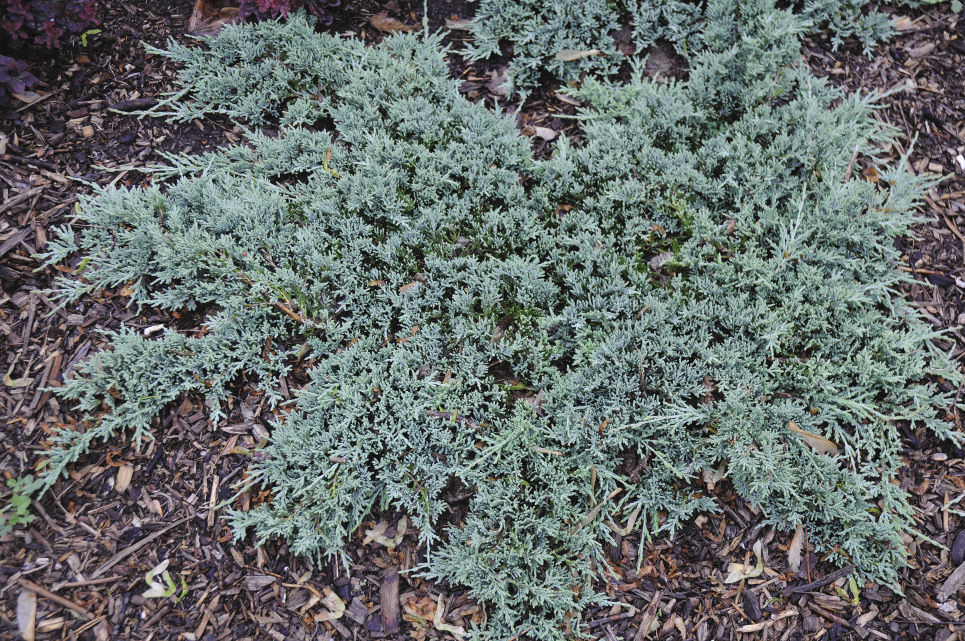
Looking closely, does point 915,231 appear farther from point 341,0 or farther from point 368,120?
point 341,0

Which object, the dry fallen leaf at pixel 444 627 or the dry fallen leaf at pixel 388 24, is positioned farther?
the dry fallen leaf at pixel 388 24

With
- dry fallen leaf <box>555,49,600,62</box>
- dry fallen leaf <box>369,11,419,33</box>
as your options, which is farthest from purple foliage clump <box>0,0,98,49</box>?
dry fallen leaf <box>555,49,600,62</box>

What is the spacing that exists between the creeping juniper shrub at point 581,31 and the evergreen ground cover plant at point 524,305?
1.02 ft

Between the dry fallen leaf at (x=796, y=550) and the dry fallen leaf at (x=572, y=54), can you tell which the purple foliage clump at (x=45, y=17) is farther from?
the dry fallen leaf at (x=796, y=550)

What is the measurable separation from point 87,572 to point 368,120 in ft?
8.88

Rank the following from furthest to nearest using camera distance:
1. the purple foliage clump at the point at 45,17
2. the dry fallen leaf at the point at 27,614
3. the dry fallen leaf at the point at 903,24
→ the dry fallen leaf at the point at 903,24 < the purple foliage clump at the point at 45,17 < the dry fallen leaf at the point at 27,614

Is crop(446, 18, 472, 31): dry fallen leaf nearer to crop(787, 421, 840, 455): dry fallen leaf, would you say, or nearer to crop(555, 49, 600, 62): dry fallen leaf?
crop(555, 49, 600, 62): dry fallen leaf

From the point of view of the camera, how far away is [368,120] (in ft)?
11.5

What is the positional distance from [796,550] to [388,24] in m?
3.99

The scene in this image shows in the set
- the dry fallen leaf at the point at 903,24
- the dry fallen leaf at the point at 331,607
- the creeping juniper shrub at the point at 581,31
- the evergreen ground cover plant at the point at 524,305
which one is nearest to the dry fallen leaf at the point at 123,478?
the evergreen ground cover plant at the point at 524,305

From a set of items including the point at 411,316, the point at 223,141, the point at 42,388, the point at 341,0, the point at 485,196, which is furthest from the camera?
the point at 341,0

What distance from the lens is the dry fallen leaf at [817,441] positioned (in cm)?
285

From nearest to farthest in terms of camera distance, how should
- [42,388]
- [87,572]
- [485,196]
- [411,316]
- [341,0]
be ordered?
[87,572] → [42,388] → [411,316] → [485,196] → [341,0]

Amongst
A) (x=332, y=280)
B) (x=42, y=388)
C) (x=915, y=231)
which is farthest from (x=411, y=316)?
(x=915, y=231)
